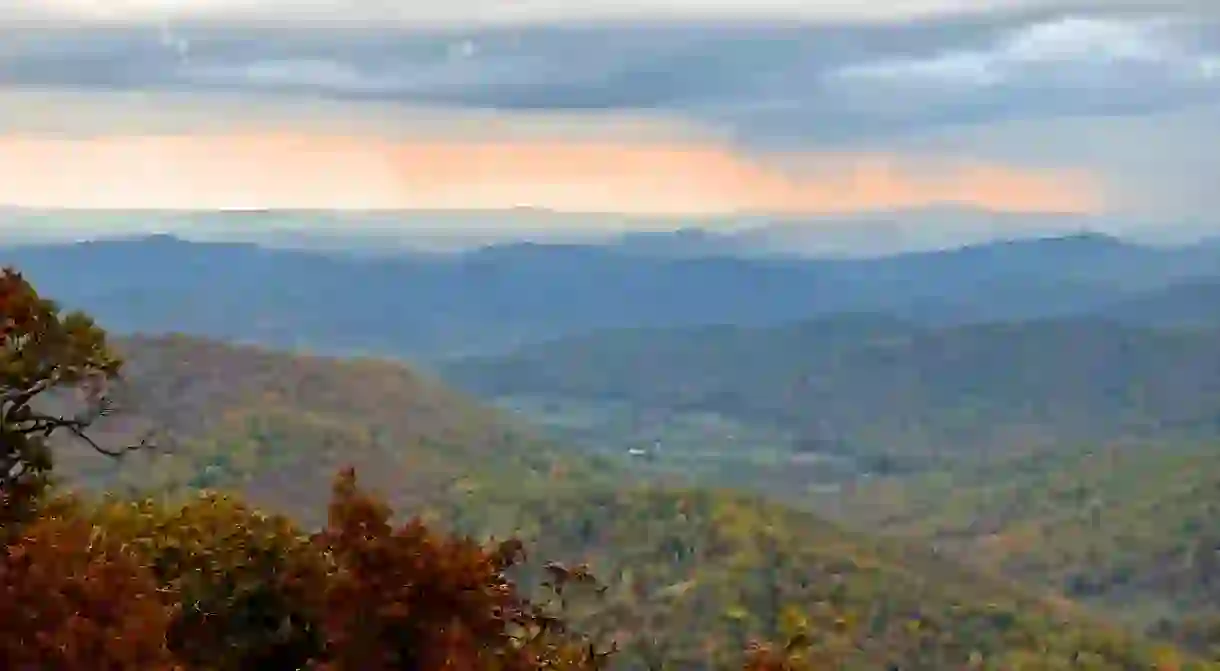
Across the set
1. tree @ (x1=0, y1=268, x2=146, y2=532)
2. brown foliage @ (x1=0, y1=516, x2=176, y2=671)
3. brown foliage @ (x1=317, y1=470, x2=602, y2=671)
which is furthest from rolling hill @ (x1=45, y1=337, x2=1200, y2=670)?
brown foliage @ (x1=0, y1=516, x2=176, y2=671)

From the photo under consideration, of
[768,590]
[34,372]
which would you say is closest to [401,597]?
[34,372]

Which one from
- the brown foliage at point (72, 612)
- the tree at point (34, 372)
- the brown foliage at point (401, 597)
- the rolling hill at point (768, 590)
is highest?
the tree at point (34, 372)

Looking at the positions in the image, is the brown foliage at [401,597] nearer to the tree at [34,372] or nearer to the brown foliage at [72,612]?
the brown foliage at [72,612]

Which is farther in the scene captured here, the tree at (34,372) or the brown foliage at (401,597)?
the tree at (34,372)

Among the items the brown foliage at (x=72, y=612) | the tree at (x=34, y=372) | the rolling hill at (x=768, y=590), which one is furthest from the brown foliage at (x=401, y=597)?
the rolling hill at (x=768, y=590)

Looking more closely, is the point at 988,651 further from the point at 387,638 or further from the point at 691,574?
the point at 387,638

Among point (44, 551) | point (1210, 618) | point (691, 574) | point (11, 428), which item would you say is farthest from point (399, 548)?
point (1210, 618)
